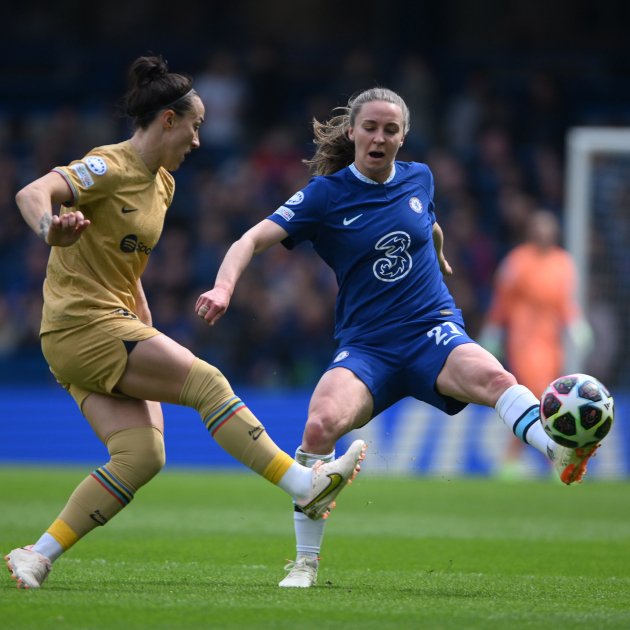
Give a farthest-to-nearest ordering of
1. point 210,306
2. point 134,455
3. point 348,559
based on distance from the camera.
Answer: point 348,559, point 134,455, point 210,306

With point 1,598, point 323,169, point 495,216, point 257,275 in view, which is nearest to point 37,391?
point 257,275

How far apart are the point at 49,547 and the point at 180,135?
198cm

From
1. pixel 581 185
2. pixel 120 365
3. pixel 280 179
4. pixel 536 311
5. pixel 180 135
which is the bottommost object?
pixel 120 365

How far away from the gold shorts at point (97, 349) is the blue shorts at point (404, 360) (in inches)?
40.5

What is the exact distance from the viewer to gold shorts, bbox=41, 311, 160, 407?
571 centimetres

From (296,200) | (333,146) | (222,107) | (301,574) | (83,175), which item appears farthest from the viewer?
(222,107)

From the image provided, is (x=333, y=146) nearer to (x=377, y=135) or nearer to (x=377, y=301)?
(x=377, y=135)

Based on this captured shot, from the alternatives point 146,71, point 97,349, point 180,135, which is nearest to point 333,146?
point 180,135

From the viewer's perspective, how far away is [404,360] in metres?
6.19

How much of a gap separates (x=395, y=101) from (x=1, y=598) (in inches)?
118

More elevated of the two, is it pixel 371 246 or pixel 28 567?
pixel 371 246

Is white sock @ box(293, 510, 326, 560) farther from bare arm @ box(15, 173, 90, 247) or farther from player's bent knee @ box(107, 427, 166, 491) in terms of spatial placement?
bare arm @ box(15, 173, 90, 247)

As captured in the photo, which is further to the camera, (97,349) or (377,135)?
(377,135)

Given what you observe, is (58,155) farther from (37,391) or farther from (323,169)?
(323,169)
